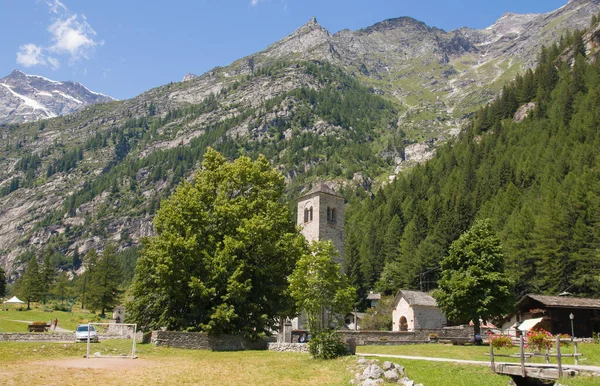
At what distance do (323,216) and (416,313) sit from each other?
1486 cm

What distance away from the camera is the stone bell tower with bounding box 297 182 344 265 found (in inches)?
1977

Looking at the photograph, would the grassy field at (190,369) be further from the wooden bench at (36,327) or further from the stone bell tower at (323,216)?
the stone bell tower at (323,216)

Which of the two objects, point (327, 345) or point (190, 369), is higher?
point (327, 345)

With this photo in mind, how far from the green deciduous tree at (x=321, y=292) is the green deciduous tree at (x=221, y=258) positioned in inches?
233

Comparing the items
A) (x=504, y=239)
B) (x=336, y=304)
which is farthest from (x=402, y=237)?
(x=336, y=304)

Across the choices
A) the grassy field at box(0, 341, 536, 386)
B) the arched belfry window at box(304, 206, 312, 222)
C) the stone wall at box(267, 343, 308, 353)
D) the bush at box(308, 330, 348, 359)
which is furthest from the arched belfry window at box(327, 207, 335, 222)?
the bush at box(308, 330, 348, 359)

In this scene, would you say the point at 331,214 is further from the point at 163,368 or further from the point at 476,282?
the point at 163,368

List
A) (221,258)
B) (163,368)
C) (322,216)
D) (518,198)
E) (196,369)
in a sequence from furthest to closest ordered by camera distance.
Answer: (518,198) → (322,216) → (221,258) → (196,369) → (163,368)

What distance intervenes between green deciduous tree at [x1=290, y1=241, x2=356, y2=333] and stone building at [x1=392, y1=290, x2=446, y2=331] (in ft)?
92.0

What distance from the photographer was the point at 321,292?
26.3 metres

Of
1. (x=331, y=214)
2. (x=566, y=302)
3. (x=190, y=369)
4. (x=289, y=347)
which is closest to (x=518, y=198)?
(x=566, y=302)

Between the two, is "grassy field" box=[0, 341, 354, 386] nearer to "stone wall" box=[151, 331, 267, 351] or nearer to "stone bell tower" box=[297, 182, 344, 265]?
"stone wall" box=[151, 331, 267, 351]

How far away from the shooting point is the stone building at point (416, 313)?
52.3 meters

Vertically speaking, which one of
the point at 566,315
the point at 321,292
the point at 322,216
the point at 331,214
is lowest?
the point at 566,315
